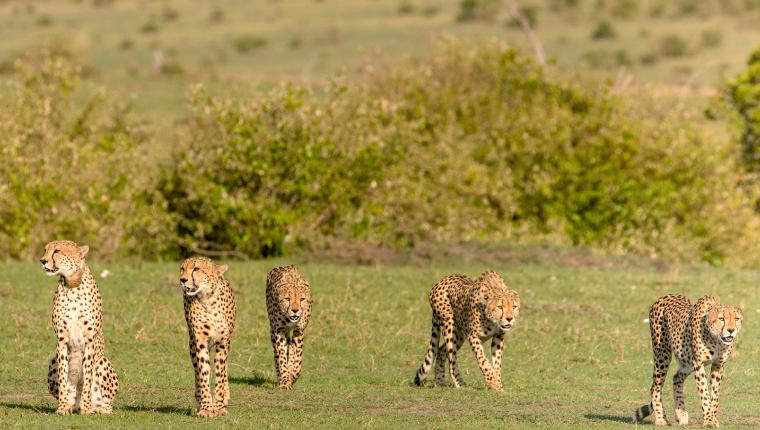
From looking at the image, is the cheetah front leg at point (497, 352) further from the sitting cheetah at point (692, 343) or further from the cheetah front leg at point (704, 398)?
the cheetah front leg at point (704, 398)

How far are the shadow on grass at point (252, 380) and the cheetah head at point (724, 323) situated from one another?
471 centimetres

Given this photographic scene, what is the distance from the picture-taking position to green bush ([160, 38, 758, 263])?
965 inches

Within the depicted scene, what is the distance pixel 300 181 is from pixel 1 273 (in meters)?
5.60

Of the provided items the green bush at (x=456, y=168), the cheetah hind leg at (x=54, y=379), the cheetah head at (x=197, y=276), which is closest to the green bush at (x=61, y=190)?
the green bush at (x=456, y=168)

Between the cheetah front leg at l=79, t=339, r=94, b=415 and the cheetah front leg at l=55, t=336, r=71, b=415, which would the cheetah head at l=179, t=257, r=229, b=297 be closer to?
the cheetah front leg at l=79, t=339, r=94, b=415

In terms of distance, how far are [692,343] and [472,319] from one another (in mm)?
2506

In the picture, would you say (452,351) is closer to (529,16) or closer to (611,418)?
(611,418)

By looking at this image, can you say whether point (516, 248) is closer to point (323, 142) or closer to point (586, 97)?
point (323, 142)

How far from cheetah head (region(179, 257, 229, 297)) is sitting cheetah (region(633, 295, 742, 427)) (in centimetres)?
378

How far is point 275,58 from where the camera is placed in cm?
6825

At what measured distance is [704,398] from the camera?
11.7 meters

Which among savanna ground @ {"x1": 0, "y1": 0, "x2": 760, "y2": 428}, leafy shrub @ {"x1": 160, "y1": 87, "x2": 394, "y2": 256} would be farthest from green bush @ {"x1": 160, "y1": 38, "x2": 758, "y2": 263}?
savanna ground @ {"x1": 0, "y1": 0, "x2": 760, "y2": 428}

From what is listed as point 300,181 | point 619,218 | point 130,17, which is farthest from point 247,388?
point 130,17

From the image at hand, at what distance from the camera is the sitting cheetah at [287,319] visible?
13.2 meters
